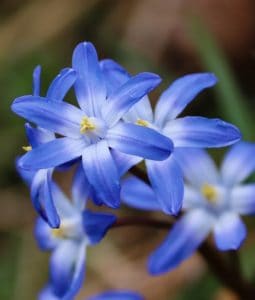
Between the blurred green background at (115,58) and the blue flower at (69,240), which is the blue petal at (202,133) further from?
the blurred green background at (115,58)

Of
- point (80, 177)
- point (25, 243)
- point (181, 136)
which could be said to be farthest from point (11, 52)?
point (181, 136)

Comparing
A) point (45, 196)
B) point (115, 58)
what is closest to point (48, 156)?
point (45, 196)

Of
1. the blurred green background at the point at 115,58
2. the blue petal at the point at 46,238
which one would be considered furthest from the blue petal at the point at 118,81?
the blurred green background at the point at 115,58

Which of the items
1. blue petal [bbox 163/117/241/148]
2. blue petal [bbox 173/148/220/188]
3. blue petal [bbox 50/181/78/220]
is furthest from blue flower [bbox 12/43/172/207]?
blue petal [bbox 173/148/220/188]

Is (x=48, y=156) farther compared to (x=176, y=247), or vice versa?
(x=176, y=247)

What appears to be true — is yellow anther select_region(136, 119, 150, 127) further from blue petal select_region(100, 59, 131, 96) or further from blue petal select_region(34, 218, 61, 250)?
blue petal select_region(34, 218, 61, 250)

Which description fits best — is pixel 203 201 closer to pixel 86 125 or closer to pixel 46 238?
pixel 46 238

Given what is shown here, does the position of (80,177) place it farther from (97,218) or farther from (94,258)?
(94,258)
